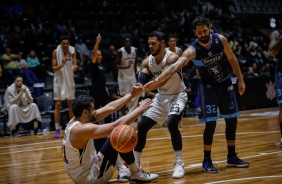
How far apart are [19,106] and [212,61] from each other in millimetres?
7221

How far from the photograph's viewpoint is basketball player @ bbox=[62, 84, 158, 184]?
4.99 meters

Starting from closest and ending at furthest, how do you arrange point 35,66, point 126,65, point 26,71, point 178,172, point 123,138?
point 123,138 → point 178,172 → point 126,65 → point 26,71 → point 35,66

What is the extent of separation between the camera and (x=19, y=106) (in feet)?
41.1

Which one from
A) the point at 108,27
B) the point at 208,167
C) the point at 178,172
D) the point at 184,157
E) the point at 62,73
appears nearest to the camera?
the point at 178,172

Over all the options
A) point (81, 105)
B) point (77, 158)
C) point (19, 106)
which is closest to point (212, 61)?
point (81, 105)

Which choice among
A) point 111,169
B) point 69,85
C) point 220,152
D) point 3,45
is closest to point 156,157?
point 220,152

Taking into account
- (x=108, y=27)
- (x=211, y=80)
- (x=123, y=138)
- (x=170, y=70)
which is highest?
(x=108, y=27)

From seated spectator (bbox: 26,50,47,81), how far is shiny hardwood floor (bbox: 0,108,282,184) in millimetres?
3567

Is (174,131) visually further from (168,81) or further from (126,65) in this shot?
(126,65)

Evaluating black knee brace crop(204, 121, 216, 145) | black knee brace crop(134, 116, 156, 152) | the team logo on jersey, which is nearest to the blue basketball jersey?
black knee brace crop(204, 121, 216, 145)

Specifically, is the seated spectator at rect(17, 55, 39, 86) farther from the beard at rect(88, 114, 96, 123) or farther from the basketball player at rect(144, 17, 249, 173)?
the beard at rect(88, 114, 96, 123)

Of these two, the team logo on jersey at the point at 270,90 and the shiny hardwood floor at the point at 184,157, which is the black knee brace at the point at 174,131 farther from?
the team logo on jersey at the point at 270,90

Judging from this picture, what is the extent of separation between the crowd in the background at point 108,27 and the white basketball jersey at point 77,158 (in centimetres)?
958

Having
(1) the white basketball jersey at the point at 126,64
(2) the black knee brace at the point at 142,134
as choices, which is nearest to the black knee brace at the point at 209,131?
(2) the black knee brace at the point at 142,134
